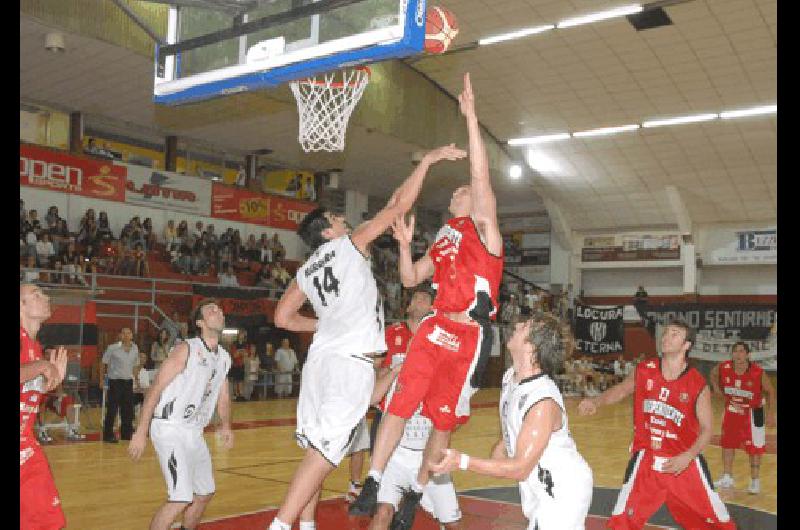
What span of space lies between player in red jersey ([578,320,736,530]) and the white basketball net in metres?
4.42

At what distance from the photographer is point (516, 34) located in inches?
833

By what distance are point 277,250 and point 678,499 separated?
750 inches

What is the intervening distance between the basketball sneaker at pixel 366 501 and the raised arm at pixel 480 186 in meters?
1.80

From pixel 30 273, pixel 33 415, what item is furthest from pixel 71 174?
pixel 33 415

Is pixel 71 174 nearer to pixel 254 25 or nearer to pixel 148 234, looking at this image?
pixel 148 234

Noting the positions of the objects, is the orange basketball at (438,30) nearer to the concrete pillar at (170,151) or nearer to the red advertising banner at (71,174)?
the red advertising banner at (71,174)

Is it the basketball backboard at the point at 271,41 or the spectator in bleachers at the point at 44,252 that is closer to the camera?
the basketball backboard at the point at 271,41

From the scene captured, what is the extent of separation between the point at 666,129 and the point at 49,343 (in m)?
19.6

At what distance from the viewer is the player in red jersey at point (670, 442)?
5.68 meters

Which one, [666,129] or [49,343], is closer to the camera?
[49,343]

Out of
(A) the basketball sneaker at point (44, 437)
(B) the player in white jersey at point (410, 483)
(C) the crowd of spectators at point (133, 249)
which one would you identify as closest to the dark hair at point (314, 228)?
(B) the player in white jersey at point (410, 483)
